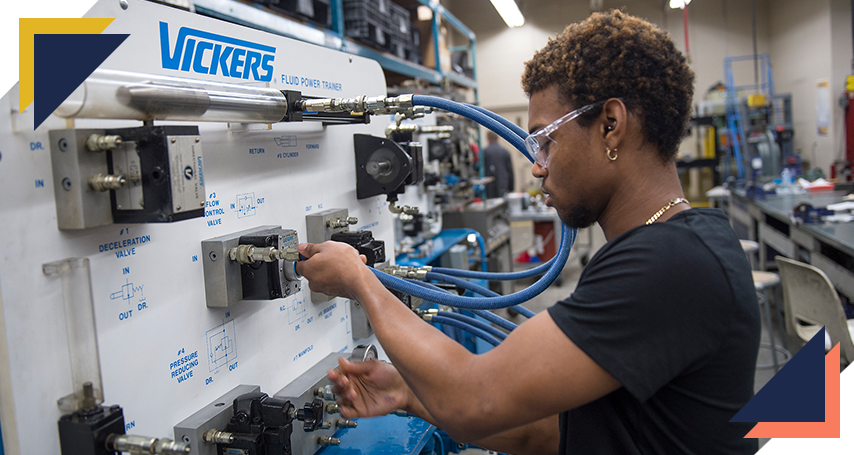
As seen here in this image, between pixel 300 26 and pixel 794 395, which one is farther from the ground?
pixel 300 26

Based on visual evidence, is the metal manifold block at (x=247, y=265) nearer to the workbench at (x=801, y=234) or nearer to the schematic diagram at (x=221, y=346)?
the schematic diagram at (x=221, y=346)

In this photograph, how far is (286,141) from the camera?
40.9 inches

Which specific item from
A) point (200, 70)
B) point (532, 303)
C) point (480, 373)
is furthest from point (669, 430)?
point (532, 303)

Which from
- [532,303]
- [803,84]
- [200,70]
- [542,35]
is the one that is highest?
[542,35]

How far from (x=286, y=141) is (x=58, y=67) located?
1.46 ft

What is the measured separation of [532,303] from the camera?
187 inches

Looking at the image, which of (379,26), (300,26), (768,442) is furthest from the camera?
(379,26)

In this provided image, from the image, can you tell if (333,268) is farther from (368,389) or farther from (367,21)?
(367,21)

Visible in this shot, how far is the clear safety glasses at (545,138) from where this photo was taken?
82 cm

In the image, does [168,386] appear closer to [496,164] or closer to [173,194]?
[173,194]

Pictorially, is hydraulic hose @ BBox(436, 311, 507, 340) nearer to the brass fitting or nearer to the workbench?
the brass fitting

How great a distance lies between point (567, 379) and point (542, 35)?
10145 millimetres

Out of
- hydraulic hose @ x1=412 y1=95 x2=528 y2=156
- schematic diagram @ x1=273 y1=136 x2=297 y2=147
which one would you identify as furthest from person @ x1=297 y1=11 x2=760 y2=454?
schematic diagram @ x1=273 y1=136 x2=297 y2=147

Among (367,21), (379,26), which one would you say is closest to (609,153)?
(367,21)
